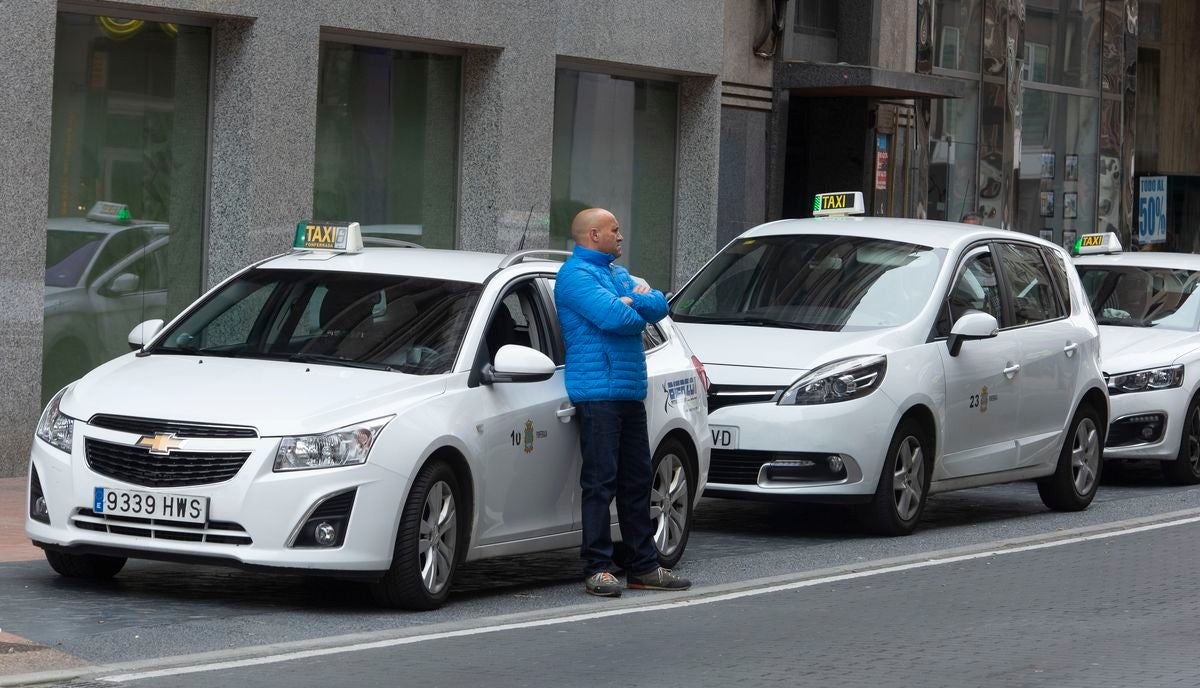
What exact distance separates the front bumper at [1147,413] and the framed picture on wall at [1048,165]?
1388 cm

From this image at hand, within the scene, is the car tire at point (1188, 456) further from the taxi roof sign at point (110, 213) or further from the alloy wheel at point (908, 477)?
the taxi roof sign at point (110, 213)

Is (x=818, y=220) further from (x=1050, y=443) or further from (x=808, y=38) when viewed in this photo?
(x=808, y=38)

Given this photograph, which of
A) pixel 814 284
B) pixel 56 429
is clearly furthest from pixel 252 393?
pixel 814 284

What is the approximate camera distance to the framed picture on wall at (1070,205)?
3011 centimetres

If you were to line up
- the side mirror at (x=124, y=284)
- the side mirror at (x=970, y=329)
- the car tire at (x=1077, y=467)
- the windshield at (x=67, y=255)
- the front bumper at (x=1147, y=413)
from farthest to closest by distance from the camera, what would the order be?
the front bumper at (x=1147, y=413), the side mirror at (x=124, y=284), the windshield at (x=67, y=255), the car tire at (x=1077, y=467), the side mirror at (x=970, y=329)

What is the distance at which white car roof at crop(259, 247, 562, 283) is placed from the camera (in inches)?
385

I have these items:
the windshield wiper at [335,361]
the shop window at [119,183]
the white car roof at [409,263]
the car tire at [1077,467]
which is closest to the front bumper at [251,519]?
the windshield wiper at [335,361]

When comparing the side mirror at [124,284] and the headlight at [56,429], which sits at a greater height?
the side mirror at [124,284]

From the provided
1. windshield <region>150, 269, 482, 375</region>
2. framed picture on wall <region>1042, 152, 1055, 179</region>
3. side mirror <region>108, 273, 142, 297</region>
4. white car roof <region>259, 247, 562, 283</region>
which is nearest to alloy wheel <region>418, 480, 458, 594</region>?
windshield <region>150, 269, 482, 375</region>

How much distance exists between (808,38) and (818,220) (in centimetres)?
999

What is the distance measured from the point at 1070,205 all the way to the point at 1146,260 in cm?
1275

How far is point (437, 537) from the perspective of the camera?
8.83 m

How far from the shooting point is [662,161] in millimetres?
21453

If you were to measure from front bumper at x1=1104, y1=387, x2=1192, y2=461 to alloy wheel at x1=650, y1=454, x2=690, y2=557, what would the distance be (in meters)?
6.40
